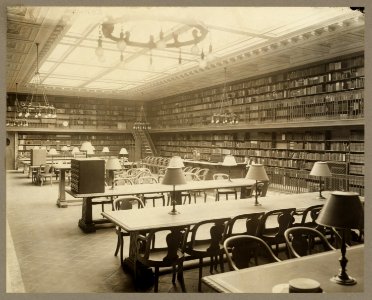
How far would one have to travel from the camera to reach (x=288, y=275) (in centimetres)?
240

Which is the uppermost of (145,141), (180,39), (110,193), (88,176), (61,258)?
(180,39)

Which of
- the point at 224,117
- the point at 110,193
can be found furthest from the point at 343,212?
the point at 224,117

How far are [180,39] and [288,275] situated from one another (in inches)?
263

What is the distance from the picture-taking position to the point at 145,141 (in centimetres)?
1784

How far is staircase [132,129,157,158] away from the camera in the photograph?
17520mm

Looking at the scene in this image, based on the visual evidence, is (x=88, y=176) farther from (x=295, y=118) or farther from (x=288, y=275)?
(x=295, y=118)

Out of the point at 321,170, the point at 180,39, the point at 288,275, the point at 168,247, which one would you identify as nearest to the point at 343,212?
the point at 288,275

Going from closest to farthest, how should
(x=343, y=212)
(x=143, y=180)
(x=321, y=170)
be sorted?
(x=343, y=212) < (x=321, y=170) < (x=143, y=180)

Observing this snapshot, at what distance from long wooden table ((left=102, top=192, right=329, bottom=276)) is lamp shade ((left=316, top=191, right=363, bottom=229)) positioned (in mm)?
1852

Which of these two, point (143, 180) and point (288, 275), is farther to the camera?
point (143, 180)

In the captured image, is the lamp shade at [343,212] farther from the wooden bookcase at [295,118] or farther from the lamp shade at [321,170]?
the wooden bookcase at [295,118]

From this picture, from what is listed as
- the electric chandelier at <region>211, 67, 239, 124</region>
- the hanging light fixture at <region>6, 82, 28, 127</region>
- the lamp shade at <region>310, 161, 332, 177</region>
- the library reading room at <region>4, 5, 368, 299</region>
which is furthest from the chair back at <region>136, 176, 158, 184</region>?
the hanging light fixture at <region>6, 82, 28, 127</region>

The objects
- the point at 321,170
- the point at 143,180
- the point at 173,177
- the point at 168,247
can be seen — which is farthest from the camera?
the point at 143,180

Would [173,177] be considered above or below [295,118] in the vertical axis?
below
